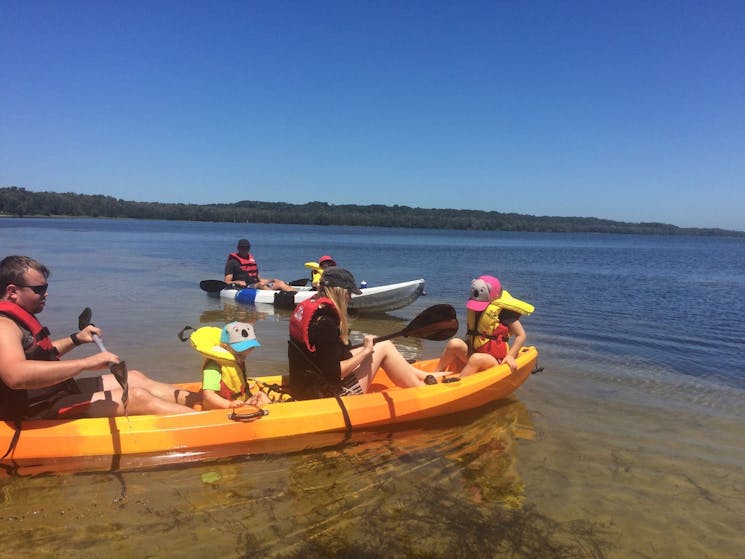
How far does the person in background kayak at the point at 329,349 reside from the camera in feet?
13.9

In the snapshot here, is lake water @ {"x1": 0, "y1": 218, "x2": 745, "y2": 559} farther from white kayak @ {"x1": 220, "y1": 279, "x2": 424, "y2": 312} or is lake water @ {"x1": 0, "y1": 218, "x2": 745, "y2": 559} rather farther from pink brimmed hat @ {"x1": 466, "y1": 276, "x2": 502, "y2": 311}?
white kayak @ {"x1": 220, "y1": 279, "x2": 424, "y2": 312}

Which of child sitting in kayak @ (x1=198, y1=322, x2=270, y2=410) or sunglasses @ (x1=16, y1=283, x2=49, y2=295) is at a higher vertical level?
sunglasses @ (x1=16, y1=283, x2=49, y2=295)

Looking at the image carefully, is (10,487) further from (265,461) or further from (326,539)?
(326,539)

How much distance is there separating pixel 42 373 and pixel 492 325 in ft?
12.7

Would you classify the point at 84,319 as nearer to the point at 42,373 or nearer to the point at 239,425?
the point at 42,373

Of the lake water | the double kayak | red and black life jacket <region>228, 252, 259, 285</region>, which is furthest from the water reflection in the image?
red and black life jacket <region>228, 252, 259, 285</region>

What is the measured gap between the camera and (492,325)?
17.9 ft

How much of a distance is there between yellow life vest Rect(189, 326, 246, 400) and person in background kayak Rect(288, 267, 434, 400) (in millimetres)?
471

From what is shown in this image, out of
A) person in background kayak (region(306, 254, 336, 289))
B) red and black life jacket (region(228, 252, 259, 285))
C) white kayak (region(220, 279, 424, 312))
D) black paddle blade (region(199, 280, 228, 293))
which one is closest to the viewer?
person in background kayak (region(306, 254, 336, 289))

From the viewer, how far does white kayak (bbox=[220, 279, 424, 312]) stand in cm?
1130

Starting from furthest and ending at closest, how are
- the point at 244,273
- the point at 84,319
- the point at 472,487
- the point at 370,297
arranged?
the point at 244,273, the point at 370,297, the point at 84,319, the point at 472,487

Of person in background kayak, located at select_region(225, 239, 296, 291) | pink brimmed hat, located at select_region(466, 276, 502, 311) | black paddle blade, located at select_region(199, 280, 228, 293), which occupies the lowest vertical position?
black paddle blade, located at select_region(199, 280, 228, 293)

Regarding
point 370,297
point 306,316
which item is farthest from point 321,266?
point 306,316

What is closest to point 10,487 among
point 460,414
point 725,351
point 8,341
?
point 8,341
